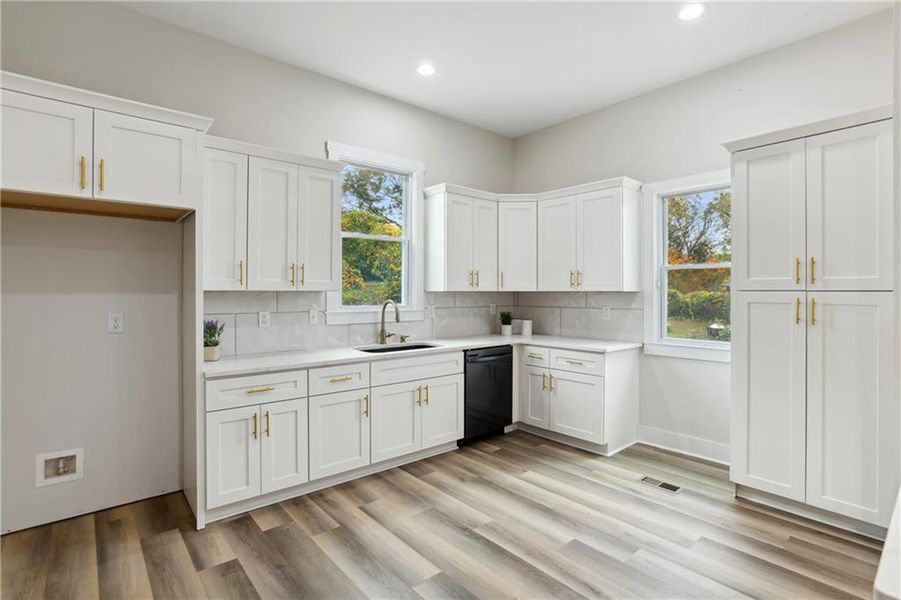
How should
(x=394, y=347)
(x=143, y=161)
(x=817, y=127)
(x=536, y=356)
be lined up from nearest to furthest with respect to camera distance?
1. (x=143, y=161)
2. (x=817, y=127)
3. (x=394, y=347)
4. (x=536, y=356)

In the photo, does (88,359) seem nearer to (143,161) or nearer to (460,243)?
(143,161)

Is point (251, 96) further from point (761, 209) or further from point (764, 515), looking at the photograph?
point (764, 515)

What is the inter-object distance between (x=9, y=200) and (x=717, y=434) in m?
4.89

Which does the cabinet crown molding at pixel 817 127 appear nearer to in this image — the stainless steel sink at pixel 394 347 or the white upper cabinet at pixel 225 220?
the stainless steel sink at pixel 394 347

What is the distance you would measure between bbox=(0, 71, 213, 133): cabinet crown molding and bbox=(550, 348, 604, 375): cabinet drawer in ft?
10.2

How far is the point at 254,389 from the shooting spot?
108 inches

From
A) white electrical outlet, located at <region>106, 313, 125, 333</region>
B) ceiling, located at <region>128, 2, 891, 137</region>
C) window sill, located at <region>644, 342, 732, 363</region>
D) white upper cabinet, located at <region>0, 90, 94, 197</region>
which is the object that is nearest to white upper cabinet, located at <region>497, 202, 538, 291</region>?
ceiling, located at <region>128, 2, 891, 137</region>

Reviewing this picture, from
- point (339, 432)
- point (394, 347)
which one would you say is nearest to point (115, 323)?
point (339, 432)

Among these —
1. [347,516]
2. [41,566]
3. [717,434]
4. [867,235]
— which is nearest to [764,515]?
[717,434]

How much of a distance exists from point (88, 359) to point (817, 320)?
428 centimetres

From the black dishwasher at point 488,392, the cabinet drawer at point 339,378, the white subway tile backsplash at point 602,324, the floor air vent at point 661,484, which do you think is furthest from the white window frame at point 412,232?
the floor air vent at point 661,484

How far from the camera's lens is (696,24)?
118 inches

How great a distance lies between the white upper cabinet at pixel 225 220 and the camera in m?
2.84

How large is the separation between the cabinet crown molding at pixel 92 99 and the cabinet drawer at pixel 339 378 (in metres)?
1.62
